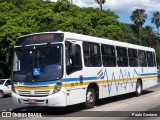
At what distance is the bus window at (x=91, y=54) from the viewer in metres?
15.2

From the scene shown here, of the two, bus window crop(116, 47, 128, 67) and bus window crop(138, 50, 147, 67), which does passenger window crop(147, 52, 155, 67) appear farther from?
bus window crop(116, 47, 128, 67)

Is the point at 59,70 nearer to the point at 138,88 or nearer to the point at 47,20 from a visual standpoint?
the point at 138,88

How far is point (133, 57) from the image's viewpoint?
20.4 metres

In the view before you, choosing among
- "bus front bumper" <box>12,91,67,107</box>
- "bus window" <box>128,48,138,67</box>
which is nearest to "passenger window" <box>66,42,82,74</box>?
"bus front bumper" <box>12,91,67,107</box>

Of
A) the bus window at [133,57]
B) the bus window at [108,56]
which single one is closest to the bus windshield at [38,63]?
the bus window at [108,56]

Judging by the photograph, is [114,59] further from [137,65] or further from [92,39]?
[137,65]

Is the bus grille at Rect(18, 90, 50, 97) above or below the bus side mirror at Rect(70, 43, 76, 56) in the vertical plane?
below

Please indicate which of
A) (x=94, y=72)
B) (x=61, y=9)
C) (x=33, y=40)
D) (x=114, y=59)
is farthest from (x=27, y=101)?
(x=61, y=9)

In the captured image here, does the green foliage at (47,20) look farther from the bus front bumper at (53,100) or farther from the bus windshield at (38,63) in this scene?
the bus front bumper at (53,100)

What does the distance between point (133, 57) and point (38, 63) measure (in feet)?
26.2

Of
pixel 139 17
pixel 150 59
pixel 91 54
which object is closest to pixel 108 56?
pixel 91 54

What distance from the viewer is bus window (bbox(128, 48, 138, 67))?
65.4ft

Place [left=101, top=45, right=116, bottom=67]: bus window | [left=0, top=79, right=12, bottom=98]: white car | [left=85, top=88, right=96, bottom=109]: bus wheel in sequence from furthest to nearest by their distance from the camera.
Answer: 1. [left=0, top=79, right=12, bottom=98]: white car
2. [left=101, top=45, right=116, bottom=67]: bus window
3. [left=85, top=88, right=96, bottom=109]: bus wheel

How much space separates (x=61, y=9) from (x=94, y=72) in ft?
98.3
